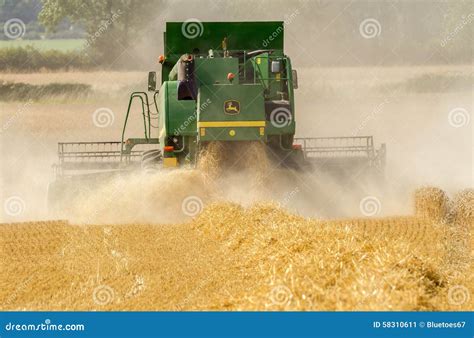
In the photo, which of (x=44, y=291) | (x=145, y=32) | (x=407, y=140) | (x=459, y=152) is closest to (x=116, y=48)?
(x=145, y=32)

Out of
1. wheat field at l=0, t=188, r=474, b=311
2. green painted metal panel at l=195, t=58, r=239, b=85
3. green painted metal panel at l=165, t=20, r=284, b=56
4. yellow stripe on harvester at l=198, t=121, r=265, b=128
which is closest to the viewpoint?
wheat field at l=0, t=188, r=474, b=311

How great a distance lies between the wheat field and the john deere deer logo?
1589 millimetres

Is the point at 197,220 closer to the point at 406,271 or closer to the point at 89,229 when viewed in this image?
the point at 89,229

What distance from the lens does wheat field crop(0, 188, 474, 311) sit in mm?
8516

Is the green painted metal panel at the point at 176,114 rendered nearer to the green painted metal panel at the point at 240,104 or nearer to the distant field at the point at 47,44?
the green painted metal panel at the point at 240,104

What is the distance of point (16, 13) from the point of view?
52.8m

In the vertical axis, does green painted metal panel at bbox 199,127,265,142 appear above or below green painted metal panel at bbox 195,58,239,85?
below

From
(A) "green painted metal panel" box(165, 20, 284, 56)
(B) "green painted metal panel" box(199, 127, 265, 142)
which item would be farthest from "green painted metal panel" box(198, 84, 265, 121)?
(A) "green painted metal panel" box(165, 20, 284, 56)

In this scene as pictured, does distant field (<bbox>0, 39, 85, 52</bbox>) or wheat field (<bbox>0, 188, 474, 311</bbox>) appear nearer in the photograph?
wheat field (<bbox>0, 188, 474, 311</bbox>)

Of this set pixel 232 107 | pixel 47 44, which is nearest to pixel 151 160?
pixel 232 107

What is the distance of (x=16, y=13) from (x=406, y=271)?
46.2 meters

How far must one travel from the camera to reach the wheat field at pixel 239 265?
8516 millimetres

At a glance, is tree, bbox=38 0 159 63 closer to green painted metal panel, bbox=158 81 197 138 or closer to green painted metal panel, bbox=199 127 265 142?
green painted metal panel, bbox=158 81 197 138

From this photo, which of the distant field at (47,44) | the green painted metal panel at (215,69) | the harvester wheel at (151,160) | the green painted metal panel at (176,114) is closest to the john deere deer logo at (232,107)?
the green painted metal panel at (215,69)
